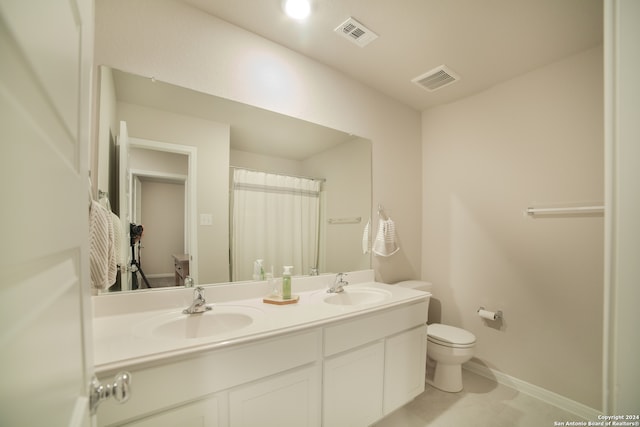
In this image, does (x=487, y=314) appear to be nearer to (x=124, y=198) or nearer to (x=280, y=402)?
(x=280, y=402)

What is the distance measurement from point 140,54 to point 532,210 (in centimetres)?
275

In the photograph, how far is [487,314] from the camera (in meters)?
2.09

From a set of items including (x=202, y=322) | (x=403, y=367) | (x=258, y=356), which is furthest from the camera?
(x=403, y=367)

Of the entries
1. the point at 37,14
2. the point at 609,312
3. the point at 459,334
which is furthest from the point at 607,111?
the point at 459,334

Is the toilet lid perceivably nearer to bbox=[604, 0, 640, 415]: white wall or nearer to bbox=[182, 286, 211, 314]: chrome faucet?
bbox=[604, 0, 640, 415]: white wall

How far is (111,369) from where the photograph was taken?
768mm

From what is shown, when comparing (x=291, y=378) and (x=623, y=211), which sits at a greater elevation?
(x=623, y=211)

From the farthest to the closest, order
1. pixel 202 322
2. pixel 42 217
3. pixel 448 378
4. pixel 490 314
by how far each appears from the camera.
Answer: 1. pixel 490 314
2. pixel 448 378
3. pixel 202 322
4. pixel 42 217

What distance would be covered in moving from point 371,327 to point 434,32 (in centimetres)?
187

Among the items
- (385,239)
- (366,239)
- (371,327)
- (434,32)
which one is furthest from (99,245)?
(434,32)

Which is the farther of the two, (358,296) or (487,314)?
(487,314)

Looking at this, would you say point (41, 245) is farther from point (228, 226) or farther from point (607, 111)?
point (228, 226)

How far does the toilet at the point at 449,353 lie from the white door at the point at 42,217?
6.84 feet

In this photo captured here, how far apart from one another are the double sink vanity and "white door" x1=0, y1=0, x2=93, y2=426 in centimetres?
42
